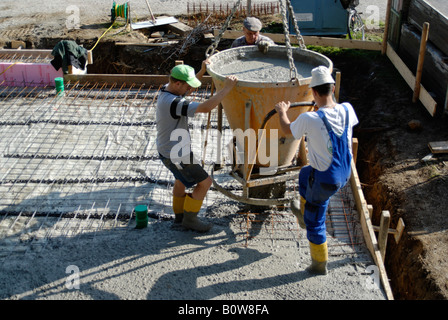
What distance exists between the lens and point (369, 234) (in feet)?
15.8

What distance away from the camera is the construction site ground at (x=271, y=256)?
4.37 meters

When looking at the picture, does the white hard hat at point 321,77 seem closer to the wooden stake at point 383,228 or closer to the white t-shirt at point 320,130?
the white t-shirt at point 320,130

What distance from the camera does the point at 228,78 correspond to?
14.7ft

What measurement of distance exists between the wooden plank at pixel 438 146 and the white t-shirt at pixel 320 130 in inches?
130

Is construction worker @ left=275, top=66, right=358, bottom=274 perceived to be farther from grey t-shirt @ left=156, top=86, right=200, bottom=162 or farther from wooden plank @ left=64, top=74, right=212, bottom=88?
wooden plank @ left=64, top=74, right=212, bottom=88

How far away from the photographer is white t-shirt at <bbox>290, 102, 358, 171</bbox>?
3889 mm

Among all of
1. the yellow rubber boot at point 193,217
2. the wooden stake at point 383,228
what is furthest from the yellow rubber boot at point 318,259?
the yellow rubber boot at point 193,217

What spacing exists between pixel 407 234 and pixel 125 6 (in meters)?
9.16

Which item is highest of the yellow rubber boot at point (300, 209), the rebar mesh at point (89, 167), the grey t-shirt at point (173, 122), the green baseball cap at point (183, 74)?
the green baseball cap at point (183, 74)

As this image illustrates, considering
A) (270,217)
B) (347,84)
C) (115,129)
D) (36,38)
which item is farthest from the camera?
(36,38)

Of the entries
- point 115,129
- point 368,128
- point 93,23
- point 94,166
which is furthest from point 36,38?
point 368,128

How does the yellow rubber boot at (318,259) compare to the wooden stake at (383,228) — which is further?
the wooden stake at (383,228)

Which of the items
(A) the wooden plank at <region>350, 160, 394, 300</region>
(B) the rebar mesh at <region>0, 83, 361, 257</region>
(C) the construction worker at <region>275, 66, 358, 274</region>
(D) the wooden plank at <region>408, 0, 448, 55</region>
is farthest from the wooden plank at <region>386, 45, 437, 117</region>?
(C) the construction worker at <region>275, 66, 358, 274</region>

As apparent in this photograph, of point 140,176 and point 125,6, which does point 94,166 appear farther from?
point 125,6
